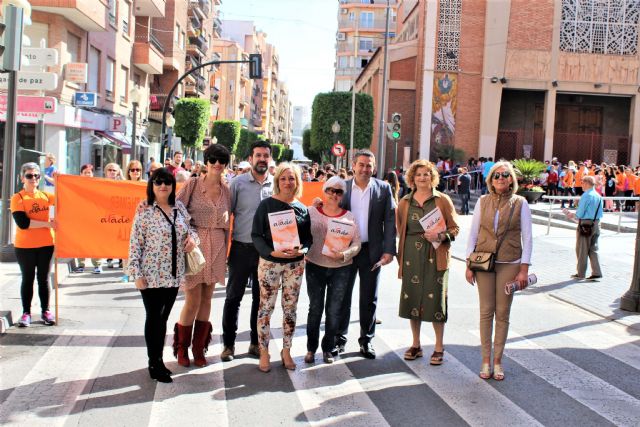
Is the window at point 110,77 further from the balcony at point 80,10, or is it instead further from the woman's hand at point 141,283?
the woman's hand at point 141,283

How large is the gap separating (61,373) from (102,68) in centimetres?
2606

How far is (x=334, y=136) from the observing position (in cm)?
4625

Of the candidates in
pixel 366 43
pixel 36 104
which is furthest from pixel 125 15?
pixel 366 43

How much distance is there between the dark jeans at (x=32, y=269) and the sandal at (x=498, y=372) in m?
4.89

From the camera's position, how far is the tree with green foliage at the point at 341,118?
45.8 meters

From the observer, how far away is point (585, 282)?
1247 centimetres

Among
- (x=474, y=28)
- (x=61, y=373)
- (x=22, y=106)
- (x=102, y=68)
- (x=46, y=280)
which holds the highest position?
(x=474, y=28)

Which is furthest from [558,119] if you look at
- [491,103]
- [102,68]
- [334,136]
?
[102,68]

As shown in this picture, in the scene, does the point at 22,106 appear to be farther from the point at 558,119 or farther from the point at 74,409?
the point at 558,119

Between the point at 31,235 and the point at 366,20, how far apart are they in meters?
85.1

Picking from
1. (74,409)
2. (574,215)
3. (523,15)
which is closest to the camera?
(74,409)

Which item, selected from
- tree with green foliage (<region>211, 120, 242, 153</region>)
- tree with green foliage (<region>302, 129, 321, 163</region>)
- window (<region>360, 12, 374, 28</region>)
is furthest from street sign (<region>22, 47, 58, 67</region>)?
window (<region>360, 12, 374, 28</region>)

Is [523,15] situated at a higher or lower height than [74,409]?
higher

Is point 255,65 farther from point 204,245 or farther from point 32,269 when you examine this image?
point 204,245
